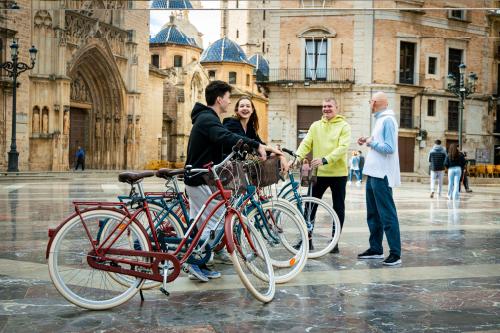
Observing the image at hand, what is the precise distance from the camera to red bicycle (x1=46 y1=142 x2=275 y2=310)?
4.55 metres

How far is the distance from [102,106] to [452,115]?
21.9 m

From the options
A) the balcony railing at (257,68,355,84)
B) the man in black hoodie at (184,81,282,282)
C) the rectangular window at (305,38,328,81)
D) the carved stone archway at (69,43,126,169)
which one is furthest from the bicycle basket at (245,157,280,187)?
the carved stone archway at (69,43,126,169)

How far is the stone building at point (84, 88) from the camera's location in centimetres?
A: 3089

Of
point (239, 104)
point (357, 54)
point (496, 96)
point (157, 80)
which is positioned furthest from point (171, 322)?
point (157, 80)

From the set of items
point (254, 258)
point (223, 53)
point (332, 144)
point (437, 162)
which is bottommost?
point (254, 258)

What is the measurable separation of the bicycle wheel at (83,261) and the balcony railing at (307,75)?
29.8 m

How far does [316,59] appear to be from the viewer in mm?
34500

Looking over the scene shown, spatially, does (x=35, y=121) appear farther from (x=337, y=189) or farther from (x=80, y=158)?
(x=337, y=189)

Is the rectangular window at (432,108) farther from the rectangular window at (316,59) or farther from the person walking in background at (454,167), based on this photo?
the person walking in background at (454,167)

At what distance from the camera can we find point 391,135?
6824 millimetres

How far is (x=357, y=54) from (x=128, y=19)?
53.6 ft

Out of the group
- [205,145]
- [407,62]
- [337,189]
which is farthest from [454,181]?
[407,62]

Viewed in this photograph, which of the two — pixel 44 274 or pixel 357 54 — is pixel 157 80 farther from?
pixel 44 274

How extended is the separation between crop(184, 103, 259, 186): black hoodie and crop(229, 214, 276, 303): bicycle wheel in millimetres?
699
